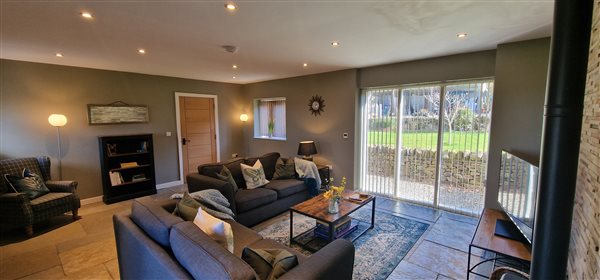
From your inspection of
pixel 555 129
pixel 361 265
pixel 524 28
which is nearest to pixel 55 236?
pixel 361 265

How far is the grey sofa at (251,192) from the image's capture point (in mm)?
3203

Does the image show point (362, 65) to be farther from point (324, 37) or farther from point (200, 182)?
point (200, 182)

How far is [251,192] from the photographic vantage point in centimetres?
351

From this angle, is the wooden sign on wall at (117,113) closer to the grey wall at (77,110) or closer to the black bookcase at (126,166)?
the grey wall at (77,110)

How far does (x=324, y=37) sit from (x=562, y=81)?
6.72 feet

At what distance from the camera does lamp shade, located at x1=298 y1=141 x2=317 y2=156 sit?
4.84 m

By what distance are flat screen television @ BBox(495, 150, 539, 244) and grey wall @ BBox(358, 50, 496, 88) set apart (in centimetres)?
129

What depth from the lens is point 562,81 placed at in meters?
1.13

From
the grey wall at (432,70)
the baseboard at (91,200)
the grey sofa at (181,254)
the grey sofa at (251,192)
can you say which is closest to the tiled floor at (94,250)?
the baseboard at (91,200)

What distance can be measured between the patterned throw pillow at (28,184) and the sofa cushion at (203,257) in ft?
10.8

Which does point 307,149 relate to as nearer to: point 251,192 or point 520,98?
point 251,192

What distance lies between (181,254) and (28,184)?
11.6 feet

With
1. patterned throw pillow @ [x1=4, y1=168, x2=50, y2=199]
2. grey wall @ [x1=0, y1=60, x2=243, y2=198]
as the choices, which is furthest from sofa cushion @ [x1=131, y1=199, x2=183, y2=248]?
grey wall @ [x1=0, y1=60, x2=243, y2=198]

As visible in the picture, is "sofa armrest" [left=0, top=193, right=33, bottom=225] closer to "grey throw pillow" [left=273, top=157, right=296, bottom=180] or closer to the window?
"grey throw pillow" [left=273, top=157, right=296, bottom=180]
